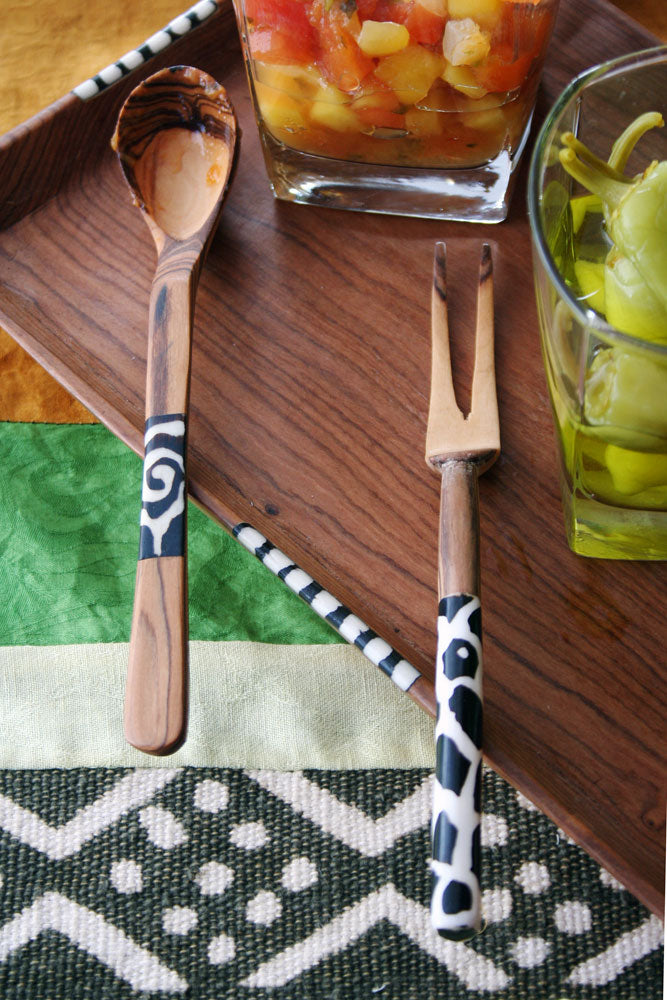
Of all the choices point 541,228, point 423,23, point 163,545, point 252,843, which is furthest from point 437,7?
point 252,843

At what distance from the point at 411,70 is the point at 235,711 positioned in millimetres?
315

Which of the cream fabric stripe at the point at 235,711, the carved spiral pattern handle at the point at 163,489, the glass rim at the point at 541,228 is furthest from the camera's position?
the cream fabric stripe at the point at 235,711

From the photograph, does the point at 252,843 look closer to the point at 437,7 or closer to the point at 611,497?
the point at 611,497

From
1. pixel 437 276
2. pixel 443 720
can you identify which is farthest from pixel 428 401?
pixel 443 720

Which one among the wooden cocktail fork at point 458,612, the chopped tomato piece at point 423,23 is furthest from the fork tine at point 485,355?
the chopped tomato piece at point 423,23

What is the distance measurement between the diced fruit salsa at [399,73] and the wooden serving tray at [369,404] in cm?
5

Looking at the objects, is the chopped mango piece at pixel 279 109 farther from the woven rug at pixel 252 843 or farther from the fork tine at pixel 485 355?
the woven rug at pixel 252 843

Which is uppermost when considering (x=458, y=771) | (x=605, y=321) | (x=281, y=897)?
(x=605, y=321)

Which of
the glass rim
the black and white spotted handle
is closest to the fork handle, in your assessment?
the black and white spotted handle

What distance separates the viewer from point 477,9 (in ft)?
1.29

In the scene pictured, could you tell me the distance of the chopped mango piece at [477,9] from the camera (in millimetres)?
393

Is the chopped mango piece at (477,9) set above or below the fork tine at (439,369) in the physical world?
above

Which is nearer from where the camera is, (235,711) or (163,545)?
(163,545)

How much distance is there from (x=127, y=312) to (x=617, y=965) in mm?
386
